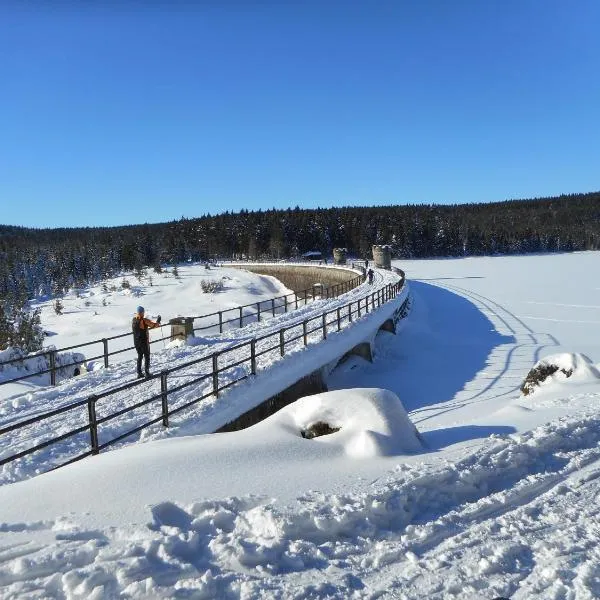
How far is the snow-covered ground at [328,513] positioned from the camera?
3.74 m

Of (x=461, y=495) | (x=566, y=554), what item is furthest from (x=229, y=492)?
(x=566, y=554)

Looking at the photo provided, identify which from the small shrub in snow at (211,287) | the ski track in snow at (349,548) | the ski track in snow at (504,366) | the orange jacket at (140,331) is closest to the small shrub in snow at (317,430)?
the ski track in snow at (349,548)

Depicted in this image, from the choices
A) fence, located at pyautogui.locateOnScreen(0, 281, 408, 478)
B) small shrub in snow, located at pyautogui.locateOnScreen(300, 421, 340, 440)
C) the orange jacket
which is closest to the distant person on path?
the orange jacket

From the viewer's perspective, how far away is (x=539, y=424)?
740 cm

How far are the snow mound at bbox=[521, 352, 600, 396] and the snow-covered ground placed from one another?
10.3ft

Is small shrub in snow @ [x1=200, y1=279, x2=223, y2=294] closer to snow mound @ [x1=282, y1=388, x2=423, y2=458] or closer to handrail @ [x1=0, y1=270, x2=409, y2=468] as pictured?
handrail @ [x1=0, y1=270, x2=409, y2=468]

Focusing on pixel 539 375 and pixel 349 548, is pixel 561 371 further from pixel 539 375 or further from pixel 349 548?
pixel 349 548

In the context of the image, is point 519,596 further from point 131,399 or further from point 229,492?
point 131,399

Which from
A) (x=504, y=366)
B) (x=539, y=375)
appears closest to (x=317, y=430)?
(x=539, y=375)

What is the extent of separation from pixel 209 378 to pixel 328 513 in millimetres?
7214

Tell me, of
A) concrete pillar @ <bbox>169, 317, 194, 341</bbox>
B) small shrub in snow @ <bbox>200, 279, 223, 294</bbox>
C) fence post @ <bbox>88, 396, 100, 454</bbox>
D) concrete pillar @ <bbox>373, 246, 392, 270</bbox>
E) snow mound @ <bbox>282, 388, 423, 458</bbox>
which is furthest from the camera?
concrete pillar @ <bbox>373, 246, 392, 270</bbox>

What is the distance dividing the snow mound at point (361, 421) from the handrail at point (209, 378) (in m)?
2.30

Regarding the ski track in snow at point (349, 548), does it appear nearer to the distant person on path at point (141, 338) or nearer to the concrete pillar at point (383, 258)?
the distant person on path at point (141, 338)

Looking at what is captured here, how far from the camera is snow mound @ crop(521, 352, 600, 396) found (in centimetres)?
1098
